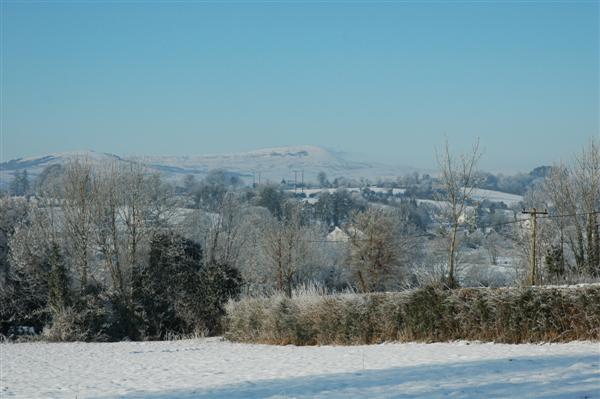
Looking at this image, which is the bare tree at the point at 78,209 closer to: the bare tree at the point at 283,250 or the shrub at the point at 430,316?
the bare tree at the point at 283,250

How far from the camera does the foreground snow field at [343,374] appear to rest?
10281 millimetres

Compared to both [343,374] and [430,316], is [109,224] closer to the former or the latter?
[430,316]

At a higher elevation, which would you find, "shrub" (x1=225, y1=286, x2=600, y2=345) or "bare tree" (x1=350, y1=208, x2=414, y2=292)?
"shrub" (x1=225, y1=286, x2=600, y2=345)

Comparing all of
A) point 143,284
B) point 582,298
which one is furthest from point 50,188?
point 582,298

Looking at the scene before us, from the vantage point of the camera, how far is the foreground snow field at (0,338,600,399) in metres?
10.3

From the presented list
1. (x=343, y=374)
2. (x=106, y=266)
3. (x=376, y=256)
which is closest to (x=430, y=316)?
(x=343, y=374)

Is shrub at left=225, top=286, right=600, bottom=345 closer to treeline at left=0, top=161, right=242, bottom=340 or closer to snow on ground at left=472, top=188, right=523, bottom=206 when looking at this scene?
treeline at left=0, top=161, right=242, bottom=340

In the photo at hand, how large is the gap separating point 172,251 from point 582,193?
27283mm

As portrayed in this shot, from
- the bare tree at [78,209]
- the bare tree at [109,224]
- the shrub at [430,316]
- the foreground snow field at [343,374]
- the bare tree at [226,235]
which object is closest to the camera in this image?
the foreground snow field at [343,374]

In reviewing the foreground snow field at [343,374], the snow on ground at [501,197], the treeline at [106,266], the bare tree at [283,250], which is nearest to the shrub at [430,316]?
the foreground snow field at [343,374]

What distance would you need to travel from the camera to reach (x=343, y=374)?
12953mm

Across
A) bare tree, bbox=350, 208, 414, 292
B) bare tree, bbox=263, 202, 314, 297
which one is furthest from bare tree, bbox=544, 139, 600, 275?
bare tree, bbox=263, 202, 314, 297

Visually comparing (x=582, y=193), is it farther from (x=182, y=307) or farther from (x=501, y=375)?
(x=501, y=375)

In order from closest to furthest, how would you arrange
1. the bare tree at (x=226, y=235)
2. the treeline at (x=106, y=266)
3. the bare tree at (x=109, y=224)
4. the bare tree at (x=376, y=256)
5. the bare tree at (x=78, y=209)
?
the treeline at (x=106, y=266), the bare tree at (x=109, y=224), the bare tree at (x=78, y=209), the bare tree at (x=226, y=235), the bare tree at (x=376, y=256)
